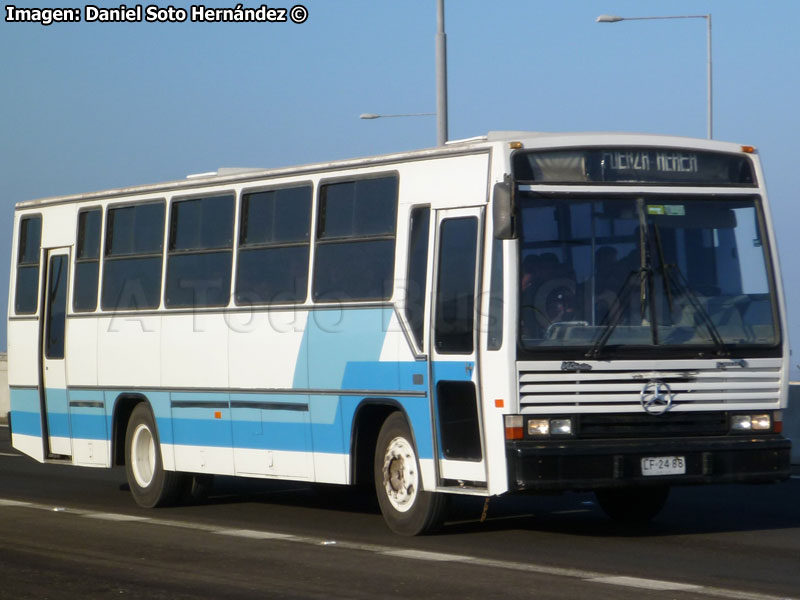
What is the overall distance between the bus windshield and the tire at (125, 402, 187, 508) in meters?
5.85

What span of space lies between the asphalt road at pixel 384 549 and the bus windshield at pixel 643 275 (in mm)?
1626

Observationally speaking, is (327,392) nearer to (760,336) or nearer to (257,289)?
(257,289)

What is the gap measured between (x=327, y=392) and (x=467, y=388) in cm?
206

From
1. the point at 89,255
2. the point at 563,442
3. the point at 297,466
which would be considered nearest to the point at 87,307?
the point at 89,255

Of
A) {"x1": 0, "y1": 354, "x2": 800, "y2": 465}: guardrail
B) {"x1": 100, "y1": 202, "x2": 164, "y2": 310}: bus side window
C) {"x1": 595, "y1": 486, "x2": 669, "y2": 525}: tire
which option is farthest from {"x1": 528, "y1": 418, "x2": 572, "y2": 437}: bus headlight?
{"x1": 0, "y1": 354, "x2": 800, "y2": 465}: guardrail

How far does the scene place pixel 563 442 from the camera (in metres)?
12.0

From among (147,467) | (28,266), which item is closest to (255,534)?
(147,467)

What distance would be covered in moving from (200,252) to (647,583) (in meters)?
7.19

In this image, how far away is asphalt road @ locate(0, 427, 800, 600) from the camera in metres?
10.2

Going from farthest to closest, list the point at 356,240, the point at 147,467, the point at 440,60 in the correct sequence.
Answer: the point at 440,60 < the point at 147,467 < the point at 356,240

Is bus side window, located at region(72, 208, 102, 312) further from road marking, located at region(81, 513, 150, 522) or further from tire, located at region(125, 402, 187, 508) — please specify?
road marking, located at region(81, 513, 150, 522)

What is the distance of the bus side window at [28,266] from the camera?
18609 mm

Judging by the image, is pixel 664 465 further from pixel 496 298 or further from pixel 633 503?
pixel 633 503

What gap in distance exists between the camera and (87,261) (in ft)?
58.2
